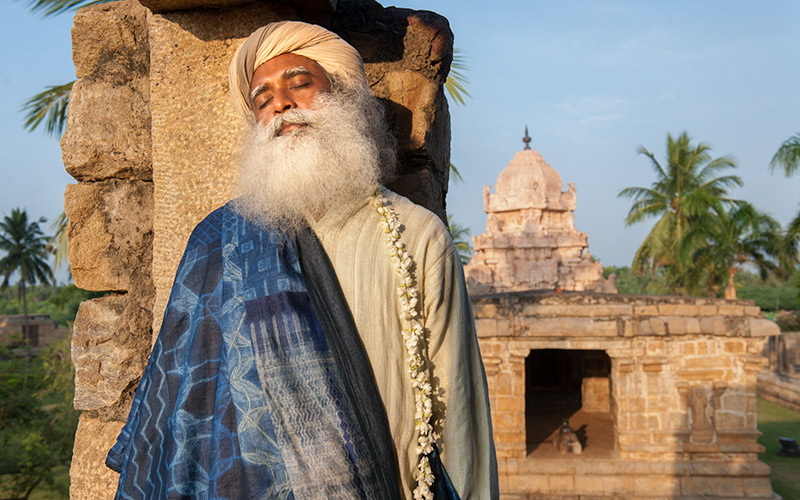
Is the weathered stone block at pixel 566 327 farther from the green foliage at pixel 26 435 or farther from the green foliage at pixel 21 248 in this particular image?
the green foliage at pixel 21 248

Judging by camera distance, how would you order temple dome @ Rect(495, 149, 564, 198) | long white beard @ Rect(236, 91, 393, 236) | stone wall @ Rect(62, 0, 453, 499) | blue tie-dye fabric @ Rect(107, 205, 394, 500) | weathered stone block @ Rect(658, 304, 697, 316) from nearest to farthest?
blue tie-dye fabric @ Rect(107, 205, 394, 500)
long white beard @ Rect(236, 91, 393, 236)
stone wall @ Rect(62, 0, 453, 499)
weathered stone block @ Rect(658, 304, 697, 316)
temple dome @ Rect(495, 149, 564, 198)

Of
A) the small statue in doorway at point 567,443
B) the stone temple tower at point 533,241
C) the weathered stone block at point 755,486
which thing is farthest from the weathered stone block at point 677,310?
the stone temple tower at point 533,241

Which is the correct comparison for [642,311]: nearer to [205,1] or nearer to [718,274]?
[205,1]

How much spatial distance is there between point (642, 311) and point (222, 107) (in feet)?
27.0

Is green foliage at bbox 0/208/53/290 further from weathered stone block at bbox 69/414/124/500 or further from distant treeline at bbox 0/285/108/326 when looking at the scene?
weathered stone block at bbox 69/414/124/500

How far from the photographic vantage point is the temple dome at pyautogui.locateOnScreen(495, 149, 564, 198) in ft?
68.9

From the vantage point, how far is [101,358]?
6.61 ft

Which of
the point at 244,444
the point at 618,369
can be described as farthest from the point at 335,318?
the point at 618,369

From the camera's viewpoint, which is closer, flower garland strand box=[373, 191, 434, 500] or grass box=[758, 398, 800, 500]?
flower garland strand box=[373, 191, 434, 500]

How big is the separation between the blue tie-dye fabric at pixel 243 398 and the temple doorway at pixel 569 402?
8.80m

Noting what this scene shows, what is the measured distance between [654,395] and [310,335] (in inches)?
339

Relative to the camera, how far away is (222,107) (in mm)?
1800

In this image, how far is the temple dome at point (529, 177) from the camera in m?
21.0

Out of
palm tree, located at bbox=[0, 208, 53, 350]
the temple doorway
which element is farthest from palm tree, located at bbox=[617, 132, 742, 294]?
palm tree, located at bbox=[0, 208, 53, 350]
